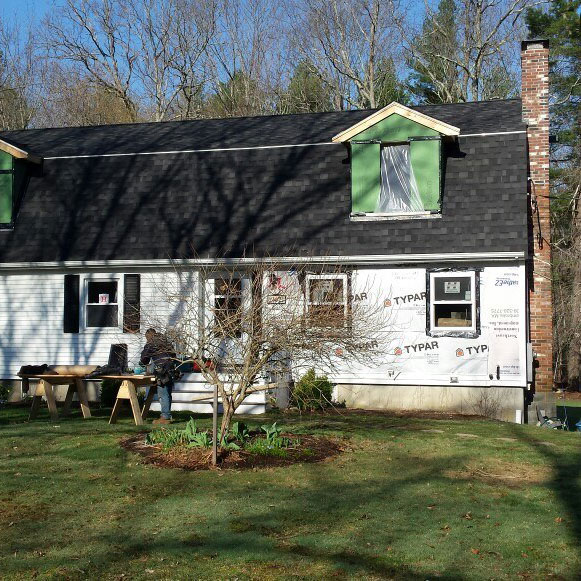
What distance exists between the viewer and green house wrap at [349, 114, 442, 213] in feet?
52.4

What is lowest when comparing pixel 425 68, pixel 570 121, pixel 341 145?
pixel 341 145

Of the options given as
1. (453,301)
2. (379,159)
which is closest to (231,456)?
(453,301)

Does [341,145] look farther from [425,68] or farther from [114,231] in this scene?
[425,68]

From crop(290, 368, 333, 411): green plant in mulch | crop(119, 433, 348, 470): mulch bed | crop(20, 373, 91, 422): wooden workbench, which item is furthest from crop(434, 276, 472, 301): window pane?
crop(20, 373, 91, 422): wooden workbench

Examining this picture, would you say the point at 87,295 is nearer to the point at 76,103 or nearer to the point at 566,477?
the point at 566,477

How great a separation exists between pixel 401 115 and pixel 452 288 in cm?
365

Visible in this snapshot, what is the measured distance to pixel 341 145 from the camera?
17.2 m

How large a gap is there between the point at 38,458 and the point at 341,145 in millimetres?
9824

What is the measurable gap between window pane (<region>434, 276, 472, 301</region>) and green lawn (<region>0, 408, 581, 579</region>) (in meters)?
4.77

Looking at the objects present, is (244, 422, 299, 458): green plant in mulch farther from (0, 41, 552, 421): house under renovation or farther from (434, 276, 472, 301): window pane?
(434, 276, 472, 301): window pane

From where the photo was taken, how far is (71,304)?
17172 millimetres

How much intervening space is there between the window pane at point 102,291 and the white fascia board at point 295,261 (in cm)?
41

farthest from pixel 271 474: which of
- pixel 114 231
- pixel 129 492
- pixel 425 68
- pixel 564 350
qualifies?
pixel 425 68

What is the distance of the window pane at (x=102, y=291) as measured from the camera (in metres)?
17.2
